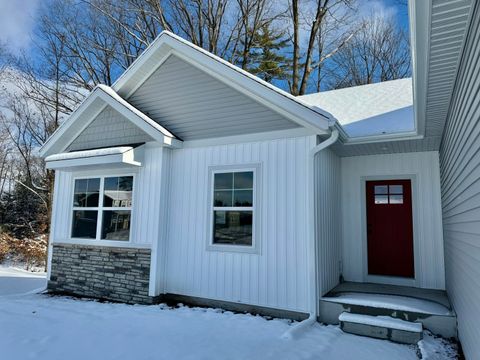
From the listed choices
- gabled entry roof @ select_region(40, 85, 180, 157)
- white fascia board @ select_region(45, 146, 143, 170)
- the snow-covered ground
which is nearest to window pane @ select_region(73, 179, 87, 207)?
white fascia board @ select_region(45, 146, 143, 170)

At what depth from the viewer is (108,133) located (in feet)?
24.3

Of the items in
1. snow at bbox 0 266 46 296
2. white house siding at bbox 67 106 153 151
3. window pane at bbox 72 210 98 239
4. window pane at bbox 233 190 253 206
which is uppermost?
white house siding at bbox 67 106 153 151

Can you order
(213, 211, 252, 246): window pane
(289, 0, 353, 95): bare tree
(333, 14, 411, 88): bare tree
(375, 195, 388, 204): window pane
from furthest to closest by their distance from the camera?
(333, 14, 411, 88): bare tree, (289, 0, 353, 95): bare tree, (375, 195, 388, 204): window pane, (213, 211, 252, 246): window pane

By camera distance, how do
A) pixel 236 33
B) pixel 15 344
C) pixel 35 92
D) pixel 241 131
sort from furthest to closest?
pixel 236 33 < pixel 35 92 < pixel 241 131 < pixel 15 344

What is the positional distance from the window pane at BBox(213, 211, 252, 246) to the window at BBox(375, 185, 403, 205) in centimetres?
297

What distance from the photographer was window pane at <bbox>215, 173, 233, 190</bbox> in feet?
20.6

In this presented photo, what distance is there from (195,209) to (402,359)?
13.1 feet

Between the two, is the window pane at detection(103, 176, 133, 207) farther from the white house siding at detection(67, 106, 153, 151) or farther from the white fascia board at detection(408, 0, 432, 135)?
Answer: the white fascia board at detection(408, 0, 432, 135)

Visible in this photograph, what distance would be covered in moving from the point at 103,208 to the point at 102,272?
129 centimetres

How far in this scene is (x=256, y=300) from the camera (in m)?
5.75

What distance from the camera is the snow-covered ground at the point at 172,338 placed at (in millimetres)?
4074

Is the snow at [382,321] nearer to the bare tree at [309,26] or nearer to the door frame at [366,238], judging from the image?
the door frame at [366,238]

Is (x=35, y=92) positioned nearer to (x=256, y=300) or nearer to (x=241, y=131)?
(x=241, y=131)

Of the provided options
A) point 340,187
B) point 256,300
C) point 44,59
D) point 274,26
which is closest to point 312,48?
point 274,26
